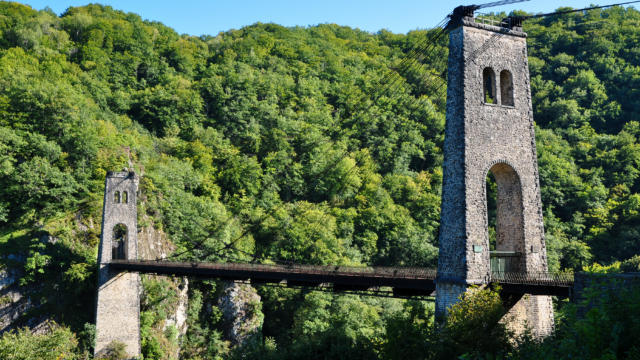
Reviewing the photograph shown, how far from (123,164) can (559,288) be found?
90.4 feet

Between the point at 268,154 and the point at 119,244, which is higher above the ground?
the point at 268,154

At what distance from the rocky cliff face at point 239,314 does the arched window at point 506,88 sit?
18.3 m

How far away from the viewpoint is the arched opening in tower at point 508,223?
13594mm

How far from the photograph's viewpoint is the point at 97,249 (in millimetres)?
25281

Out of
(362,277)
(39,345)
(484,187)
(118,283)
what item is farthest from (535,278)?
(118,283)

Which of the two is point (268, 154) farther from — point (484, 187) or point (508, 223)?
point (484, 187)

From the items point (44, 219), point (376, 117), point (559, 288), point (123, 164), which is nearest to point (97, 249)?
point (44, 219)

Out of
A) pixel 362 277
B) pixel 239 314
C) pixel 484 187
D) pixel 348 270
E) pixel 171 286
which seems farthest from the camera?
pixel 239 314

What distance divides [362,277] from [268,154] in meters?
31.0

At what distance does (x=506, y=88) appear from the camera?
1441 centimetres

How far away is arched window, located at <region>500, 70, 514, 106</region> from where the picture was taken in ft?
46.5

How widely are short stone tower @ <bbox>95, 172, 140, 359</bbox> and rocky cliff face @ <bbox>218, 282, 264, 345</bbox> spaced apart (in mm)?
5566

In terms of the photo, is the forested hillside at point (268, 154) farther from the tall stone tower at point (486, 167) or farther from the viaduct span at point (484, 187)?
the tall stone tower at point (486, 167)

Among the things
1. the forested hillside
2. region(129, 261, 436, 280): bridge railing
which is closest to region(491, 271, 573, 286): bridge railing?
region(129, 261, 436, 280): bridge railing
